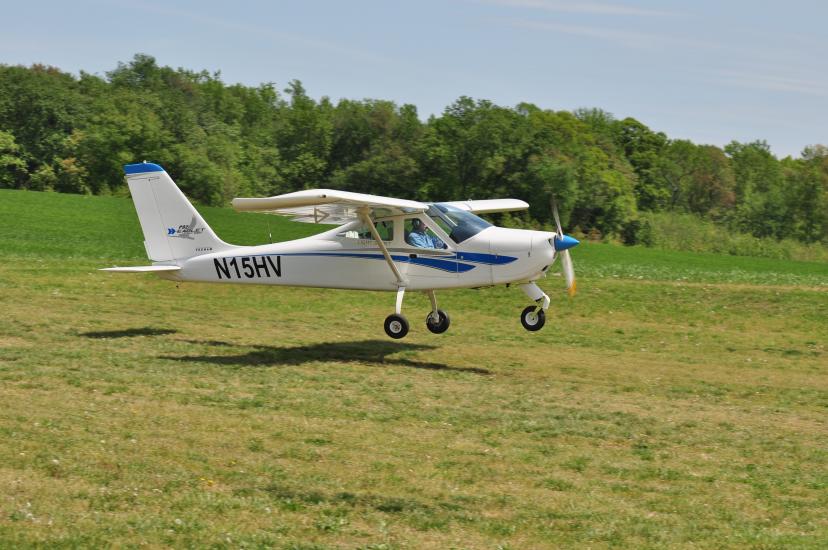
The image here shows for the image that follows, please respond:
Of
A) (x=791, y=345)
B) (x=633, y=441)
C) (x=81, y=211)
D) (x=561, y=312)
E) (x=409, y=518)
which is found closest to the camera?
(x=409, y=518)

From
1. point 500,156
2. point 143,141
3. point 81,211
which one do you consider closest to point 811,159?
point 500,156

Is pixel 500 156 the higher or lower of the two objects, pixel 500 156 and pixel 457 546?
the higher

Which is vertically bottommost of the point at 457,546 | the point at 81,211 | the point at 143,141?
the point at 457,546

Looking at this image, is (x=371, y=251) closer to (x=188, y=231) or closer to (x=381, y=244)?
(x=381, y=244)

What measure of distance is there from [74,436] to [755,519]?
717cm

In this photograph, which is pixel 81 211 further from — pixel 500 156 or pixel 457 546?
pixel 457 546

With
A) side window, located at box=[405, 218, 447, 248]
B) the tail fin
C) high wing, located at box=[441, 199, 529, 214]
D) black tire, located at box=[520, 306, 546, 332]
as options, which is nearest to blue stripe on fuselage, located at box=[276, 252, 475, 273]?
side window, located at box=[405, 218, 447, 248]

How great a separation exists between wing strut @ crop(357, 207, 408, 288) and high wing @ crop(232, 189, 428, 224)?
13 cm

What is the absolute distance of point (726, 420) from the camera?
1402 centimetres

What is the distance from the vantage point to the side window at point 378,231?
18.0 m

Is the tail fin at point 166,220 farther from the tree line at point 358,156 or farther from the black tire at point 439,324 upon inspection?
the tree line at point 358,156

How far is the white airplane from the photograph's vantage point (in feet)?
56.4

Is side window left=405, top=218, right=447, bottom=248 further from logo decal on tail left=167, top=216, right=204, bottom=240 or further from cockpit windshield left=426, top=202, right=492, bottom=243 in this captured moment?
logo decal on tail left=167, top=216, right=204, bottom=240

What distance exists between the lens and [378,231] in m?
18.1
